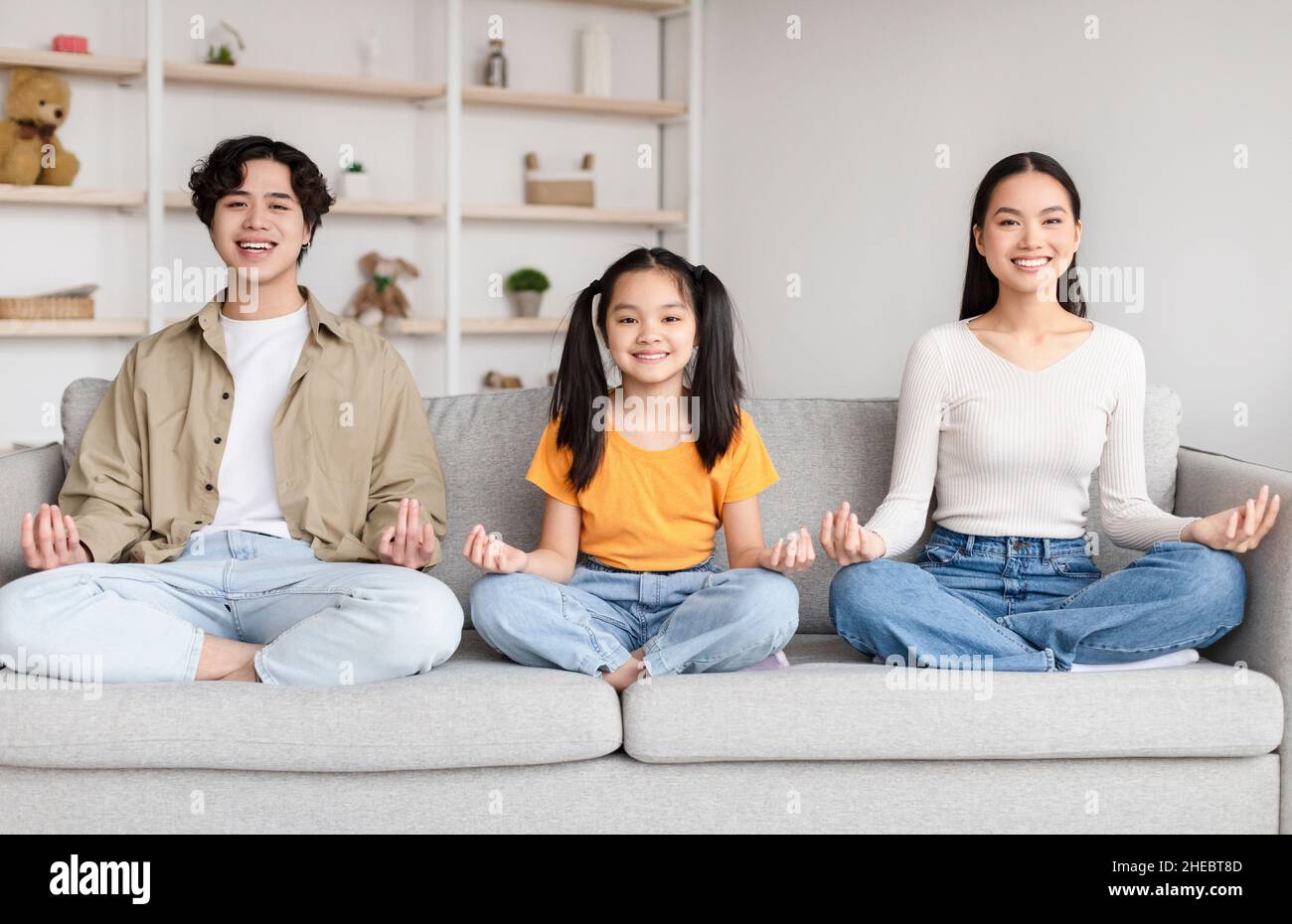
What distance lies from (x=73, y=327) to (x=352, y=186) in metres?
0.97

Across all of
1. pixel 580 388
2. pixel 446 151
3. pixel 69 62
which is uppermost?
pixel 69 62

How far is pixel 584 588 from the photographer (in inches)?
83.0

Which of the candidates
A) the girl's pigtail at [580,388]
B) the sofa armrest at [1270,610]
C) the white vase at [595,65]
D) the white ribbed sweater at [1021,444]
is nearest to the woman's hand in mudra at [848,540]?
the white ribbed sweater at [1021,444]

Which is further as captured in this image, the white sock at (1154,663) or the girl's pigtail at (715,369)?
the girl's pigtail at (715,369)

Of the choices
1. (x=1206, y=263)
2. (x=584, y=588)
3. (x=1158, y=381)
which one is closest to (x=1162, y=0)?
(x=1206, y=263)

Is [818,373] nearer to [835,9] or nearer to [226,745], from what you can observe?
[835,9]

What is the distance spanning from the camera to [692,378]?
219 cm

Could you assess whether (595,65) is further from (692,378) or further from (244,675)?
(244,675)

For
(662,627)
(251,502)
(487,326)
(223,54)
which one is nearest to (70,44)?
(223,54)

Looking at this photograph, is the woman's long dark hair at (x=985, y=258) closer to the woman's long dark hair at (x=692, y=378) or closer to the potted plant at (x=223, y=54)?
the woman's long dark hair at (x=692, y=378)

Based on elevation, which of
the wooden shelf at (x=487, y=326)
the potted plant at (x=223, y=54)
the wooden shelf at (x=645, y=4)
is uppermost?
the wooden shelf at (x=645, y=4)

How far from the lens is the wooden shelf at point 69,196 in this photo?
3879mm

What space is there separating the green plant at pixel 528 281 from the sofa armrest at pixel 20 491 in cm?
258
